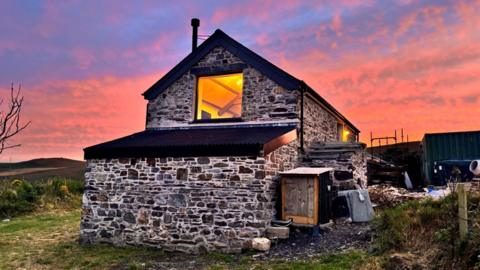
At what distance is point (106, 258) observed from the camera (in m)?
8.32

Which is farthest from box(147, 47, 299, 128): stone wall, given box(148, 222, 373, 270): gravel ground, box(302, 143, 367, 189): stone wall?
box(148, 222, 373, 270): gravel ground

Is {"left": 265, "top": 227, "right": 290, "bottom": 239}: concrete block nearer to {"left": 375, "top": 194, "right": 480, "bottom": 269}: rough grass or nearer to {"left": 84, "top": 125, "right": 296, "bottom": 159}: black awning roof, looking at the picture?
{"left": 84, "top": 125, "right": 296, "bottom": 159}: black awning roof

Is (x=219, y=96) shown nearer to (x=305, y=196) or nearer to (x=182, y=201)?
(x=182, y=201)

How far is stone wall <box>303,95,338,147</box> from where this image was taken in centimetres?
1251

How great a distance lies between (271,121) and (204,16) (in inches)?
245

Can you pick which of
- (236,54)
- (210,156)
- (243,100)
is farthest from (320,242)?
(236,54)

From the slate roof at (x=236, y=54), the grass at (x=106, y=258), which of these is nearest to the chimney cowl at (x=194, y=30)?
the slate roof at (x=236, y=54)

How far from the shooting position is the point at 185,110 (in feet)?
42.6

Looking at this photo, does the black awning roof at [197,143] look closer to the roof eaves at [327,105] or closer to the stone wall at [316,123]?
the stone wall at [316,123]

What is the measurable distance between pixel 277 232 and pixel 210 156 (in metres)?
2.63

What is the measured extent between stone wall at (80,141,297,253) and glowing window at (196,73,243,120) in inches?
132

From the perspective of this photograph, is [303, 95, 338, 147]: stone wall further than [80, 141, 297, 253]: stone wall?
Yes

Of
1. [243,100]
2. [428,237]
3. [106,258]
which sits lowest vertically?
[106,258]

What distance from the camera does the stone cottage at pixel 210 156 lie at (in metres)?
8.66
